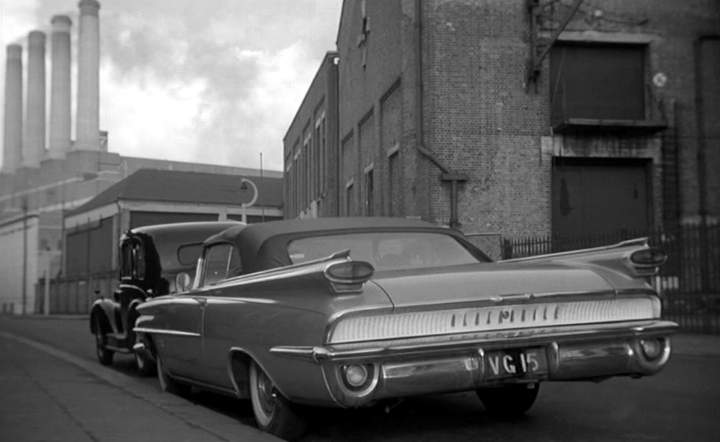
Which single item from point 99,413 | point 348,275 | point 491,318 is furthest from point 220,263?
point 491,318

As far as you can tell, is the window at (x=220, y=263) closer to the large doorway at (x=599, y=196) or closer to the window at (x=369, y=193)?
the large doorway at (x=599, y=196)

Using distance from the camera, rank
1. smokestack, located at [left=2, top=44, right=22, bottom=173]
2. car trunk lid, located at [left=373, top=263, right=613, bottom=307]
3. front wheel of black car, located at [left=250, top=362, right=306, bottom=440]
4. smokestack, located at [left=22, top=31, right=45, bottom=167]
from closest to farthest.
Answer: car trunk lid, located at [left=373, top=263, right=613, bottom=307], front wheel of black car, located at [left=250, top=362, right=306, bottom=440], smokestack, located at [left=22, top=31, right=45, bottom=167], smokestack, located at [left=2, top=44, right=22, bottom=173]

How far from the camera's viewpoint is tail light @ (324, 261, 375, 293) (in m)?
4.80

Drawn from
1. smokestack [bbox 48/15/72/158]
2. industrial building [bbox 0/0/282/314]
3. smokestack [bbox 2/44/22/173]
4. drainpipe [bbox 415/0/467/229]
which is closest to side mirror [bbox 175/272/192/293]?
drainpipe [bbox 415/0/467/229]

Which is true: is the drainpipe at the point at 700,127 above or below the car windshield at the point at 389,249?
above

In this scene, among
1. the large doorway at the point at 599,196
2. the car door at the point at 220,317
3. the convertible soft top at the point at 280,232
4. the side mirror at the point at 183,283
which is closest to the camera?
the car door at the point at 220,317

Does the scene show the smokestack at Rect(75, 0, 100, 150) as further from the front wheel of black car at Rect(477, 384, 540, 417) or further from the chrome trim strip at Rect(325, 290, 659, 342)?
the chrome trim strip at Rect(325, 290, 659, 342)

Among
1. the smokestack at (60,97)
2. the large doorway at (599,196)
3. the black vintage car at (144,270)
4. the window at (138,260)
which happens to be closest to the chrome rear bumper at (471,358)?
the black vintage car at (144,270)

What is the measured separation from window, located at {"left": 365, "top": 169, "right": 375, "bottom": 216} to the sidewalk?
19.5 metres

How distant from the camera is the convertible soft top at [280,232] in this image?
19.8 ft

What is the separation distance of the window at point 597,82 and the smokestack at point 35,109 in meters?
65.2

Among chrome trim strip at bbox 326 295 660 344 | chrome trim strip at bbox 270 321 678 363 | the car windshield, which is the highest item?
the car windshield

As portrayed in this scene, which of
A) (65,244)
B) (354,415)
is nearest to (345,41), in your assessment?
(354,415)

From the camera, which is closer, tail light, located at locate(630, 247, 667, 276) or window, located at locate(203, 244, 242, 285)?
tail light, located at locate(630, 247, 667, 276)
